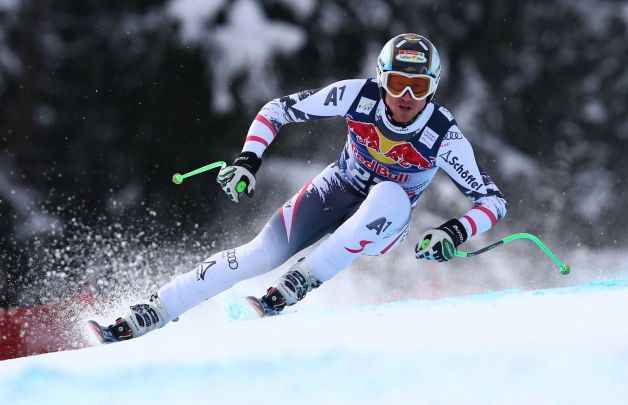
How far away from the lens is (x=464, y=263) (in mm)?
9000

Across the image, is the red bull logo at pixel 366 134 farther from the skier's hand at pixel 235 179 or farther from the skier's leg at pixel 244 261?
the skier's hand at pixel 235 179

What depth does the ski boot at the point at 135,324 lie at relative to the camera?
321 centimetres

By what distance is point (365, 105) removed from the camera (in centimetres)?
347

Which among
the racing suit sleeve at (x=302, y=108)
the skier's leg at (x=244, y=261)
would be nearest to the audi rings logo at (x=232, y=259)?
the skier's leg at (x=244, y=261)

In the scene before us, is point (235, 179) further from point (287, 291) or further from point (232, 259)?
point (287, 291)

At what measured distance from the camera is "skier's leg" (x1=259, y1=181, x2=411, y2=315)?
315cm

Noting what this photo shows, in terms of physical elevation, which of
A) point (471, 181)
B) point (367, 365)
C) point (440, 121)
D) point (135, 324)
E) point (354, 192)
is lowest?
point (367, 365)

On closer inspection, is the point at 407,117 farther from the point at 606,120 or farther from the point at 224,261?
the point at 606,120

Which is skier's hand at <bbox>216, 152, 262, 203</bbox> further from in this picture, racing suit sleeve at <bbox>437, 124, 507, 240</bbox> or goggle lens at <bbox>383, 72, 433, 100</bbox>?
racing suit sleeve at <bbox>437, 124, 507, 240</bbox>

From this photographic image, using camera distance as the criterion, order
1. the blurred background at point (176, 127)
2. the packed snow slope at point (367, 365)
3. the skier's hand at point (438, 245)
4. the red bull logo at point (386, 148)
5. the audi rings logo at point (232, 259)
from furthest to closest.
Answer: the blurred background at point (176, 127)
the red bull logo at point (386, 148)
the audi rings logo at point (232, 259)
the skier's hand at point (438, 245)
the packed snow slope at point (367, 365)

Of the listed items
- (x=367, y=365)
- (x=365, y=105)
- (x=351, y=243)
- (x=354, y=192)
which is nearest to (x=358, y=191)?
(x=354, y=192)

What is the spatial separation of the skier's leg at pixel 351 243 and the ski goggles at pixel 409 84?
1.31 feet

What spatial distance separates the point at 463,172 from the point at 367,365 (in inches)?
56.5

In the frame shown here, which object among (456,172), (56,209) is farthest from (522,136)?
(456,172)
